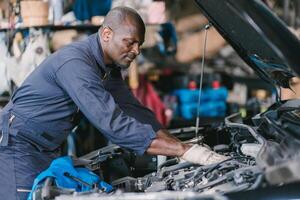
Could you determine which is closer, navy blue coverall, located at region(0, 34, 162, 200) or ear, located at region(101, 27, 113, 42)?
navy blue coverall, located at region(0, 34, 162, 200)

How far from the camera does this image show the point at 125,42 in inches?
134

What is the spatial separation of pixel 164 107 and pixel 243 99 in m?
1.05

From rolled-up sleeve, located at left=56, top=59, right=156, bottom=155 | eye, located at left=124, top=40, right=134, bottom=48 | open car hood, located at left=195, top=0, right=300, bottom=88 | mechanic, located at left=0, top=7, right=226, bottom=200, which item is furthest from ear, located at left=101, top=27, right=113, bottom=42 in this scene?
open car hood, located at left=195, top=0, right=300, bottom=88

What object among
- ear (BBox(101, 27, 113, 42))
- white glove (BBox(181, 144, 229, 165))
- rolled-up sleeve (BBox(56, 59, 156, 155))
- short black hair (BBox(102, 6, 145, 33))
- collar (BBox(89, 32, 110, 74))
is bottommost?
white glove (BBox(181, 144, 229, 165))

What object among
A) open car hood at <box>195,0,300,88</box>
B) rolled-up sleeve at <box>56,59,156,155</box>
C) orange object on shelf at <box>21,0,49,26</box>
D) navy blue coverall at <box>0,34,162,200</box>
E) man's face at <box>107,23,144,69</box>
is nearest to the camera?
open car hood at <box>195,0,300,88</box>

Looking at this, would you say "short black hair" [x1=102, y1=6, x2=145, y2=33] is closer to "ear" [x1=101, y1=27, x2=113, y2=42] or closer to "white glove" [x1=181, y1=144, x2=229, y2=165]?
"ear" [x1=101, y1=27, x2=113, y2=42]

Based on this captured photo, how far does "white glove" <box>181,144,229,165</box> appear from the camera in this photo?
10.2 feet

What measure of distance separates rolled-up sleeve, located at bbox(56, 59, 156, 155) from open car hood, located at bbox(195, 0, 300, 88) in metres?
0.71

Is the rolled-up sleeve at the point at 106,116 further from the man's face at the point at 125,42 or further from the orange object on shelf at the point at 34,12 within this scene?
the orange object on shelf at the point at 34,12

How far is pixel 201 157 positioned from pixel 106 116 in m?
0.52

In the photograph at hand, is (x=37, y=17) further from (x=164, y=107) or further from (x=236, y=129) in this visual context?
(x=236, y=129)

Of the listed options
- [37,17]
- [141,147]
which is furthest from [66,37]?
[141,147]

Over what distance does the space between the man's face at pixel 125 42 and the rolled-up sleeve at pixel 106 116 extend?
1.12 ft

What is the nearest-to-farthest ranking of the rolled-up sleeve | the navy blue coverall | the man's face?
the rolled-up sleeve, the navy blue coverall, the man's face
